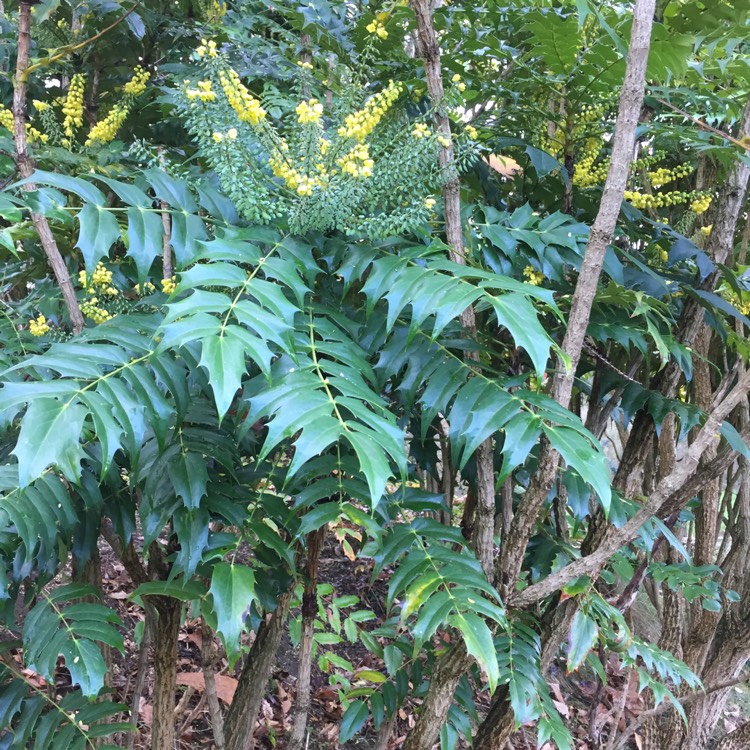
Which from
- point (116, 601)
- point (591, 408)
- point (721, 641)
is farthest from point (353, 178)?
point (116, 601)

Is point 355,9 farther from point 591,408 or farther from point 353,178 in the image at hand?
point 591,408

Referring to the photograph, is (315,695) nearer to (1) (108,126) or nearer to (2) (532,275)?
(2) (532,275)

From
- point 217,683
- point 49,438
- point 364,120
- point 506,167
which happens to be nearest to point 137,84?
point 364,120

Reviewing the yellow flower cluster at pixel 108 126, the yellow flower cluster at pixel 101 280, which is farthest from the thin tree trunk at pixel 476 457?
the yellow flower cluster at pixel 108 126

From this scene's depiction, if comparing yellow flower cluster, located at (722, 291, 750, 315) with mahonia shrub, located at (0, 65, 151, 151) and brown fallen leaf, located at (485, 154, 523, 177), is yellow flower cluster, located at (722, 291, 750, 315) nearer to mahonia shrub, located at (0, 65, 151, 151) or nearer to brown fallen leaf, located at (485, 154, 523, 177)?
brown fallen leaf, located at (485, 154, 523, 177)

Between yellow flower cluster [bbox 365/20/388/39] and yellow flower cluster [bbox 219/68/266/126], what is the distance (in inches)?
15.7

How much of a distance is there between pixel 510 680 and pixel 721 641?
48.4 inches

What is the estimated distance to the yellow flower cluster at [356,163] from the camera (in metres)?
0.98

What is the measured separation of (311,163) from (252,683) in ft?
3.72

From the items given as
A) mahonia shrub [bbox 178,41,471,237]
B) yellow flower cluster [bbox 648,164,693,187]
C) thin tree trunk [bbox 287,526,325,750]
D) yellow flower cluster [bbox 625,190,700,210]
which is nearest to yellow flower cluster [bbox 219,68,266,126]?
mahonia shrub [bbox 178,41,471,237]

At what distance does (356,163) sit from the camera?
104 cm

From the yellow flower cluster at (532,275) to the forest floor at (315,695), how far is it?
4.02 feet

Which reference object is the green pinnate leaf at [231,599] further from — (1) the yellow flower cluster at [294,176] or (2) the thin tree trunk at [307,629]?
(1) the yellow flower cluster at [294,176]

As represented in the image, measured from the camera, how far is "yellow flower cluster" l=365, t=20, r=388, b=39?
1263 millimetres
